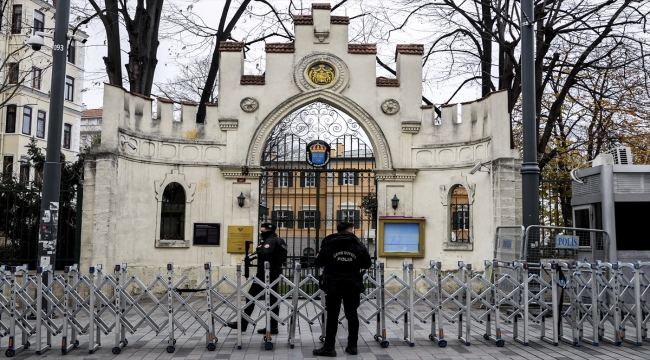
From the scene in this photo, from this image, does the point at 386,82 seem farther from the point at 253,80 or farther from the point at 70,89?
the point at 70,89

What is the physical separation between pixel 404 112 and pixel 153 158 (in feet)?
Result: 22.5

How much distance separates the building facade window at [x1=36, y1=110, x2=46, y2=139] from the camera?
37562mm

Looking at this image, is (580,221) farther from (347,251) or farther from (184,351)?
(184,351)

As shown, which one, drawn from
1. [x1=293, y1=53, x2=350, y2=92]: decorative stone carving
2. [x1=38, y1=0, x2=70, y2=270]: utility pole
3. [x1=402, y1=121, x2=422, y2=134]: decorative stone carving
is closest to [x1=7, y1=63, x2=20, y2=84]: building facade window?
[x1=38, y1=0, x2=70, y2=270]: utility pole

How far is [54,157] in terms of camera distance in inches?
447

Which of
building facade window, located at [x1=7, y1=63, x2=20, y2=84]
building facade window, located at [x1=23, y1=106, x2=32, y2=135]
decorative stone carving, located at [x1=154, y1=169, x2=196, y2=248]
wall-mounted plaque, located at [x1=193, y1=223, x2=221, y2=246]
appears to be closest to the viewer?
building facade window, located at [x1=7, y1=63, x2=20, y2=84]

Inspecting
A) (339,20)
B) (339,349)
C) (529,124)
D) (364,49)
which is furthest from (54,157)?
(529,124)

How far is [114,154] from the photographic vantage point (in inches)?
580

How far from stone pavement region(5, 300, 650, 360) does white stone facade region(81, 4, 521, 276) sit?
5419 mm

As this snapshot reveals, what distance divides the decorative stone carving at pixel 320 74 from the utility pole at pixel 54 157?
6.58m

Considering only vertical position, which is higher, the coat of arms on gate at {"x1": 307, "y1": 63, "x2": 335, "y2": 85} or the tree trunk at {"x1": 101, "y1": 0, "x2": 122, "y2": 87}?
the tree trunk at {"x1": 101, "y1": 0, "x2": 122, "y2": 87}

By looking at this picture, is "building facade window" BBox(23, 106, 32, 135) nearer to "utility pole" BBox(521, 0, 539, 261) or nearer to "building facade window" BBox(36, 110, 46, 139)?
"building facade window" BBox(36, 110, 46, 139)

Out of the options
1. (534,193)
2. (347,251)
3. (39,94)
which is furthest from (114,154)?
(39,94)

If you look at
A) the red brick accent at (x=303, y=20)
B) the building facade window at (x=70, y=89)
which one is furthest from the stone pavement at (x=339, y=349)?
the building facade window at (x=70, y=89)
